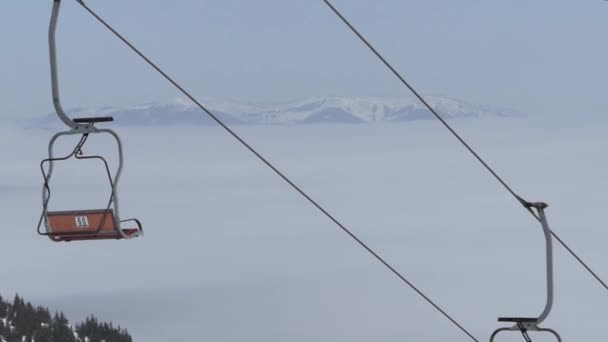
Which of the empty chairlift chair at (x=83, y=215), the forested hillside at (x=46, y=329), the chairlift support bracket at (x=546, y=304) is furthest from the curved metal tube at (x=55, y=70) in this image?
the forested hillside at (x=46, y=329)

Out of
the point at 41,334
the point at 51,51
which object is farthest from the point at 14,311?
the point at 51,51

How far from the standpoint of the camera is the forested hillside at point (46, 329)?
484ft

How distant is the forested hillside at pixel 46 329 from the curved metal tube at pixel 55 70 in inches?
4985

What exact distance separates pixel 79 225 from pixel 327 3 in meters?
3.55

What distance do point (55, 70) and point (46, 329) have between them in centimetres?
13420

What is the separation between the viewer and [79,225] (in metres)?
18.5

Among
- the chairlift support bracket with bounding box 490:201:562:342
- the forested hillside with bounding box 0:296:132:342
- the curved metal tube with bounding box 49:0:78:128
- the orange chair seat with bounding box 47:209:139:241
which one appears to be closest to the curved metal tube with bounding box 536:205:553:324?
the chairlift support bracket with bounding box 490:201:562:342

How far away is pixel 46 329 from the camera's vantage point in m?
151

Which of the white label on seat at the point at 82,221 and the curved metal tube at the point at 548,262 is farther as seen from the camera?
the curved metal tube at the point at 548,262

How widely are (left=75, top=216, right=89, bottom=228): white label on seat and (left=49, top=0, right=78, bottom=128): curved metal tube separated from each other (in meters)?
1.03

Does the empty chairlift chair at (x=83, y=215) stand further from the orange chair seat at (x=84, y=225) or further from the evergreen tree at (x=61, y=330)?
the evergreen tree at (x=61, y=330)

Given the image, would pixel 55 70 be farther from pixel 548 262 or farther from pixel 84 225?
pixel 548 262

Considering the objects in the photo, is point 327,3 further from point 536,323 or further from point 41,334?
point 41,334

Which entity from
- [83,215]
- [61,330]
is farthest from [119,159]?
[61,330]
